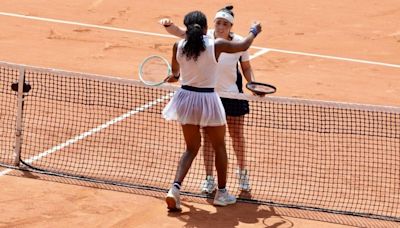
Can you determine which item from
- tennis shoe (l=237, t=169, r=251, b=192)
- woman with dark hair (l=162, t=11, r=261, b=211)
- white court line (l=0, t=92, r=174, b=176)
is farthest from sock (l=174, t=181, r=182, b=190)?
white court line (l=0, t=92, r=174, b=176)

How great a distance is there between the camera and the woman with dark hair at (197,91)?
8.98 m

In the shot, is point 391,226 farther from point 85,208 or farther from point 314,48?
point 314,48

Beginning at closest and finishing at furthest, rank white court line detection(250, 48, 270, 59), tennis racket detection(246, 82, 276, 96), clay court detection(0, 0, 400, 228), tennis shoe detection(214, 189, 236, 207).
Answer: clay court detection(0, 0, 400, 228), tennis racket detection(246, 82, 276, 96), tennis shoe detection(214, 189, 236, 207), white court line detection(250, 48, 270, 59)

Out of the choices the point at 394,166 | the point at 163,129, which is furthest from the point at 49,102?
the point at 394,166

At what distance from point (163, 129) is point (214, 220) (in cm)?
311

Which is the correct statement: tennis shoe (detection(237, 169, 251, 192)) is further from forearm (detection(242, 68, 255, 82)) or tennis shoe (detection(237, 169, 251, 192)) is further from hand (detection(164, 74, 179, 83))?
hand (detection(164, 74, 179, 83))

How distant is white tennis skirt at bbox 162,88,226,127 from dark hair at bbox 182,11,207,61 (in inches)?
16.0

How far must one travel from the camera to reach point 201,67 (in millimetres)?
9023

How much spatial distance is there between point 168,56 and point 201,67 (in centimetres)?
732

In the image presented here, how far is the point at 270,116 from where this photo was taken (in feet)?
41.0

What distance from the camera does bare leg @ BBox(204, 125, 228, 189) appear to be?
9.26 m

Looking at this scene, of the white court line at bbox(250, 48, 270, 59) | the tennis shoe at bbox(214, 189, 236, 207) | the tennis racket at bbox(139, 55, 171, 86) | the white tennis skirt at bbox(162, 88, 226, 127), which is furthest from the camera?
the white court line at bbox(250, 48, 270, 59)

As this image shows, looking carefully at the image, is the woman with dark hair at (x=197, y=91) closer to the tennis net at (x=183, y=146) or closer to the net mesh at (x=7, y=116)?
the tennis net at (x=183, y=146)

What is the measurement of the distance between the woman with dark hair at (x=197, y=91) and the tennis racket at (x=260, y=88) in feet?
1.31
